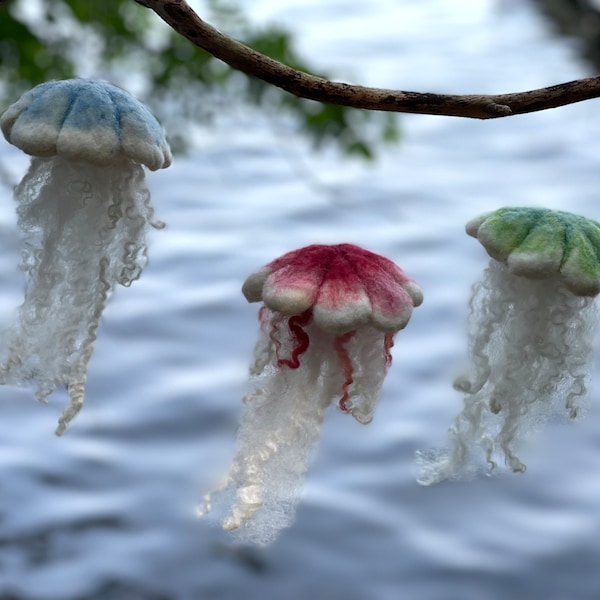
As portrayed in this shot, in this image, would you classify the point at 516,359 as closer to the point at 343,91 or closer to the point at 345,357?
the point at 345,357

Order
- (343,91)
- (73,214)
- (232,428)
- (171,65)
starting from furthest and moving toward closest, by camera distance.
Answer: (171,65)
(232,428)
(73,214)
(343,91)

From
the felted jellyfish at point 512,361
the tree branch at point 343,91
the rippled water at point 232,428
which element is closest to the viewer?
the tree branch at point 343,91

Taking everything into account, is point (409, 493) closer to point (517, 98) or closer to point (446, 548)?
point (446, 548)

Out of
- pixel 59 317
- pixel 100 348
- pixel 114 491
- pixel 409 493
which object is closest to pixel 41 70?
pixel 100 348

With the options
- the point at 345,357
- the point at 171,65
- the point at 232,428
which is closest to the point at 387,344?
the point at 345,357

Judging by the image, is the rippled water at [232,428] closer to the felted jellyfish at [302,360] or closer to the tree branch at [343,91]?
the felted jellyfish at [302,360]

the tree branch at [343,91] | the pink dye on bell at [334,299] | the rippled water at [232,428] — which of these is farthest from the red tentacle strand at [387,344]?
the rippled water at [232,428]

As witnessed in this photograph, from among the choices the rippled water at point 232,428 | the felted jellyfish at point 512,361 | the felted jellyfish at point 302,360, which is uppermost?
the rippled water at point 232,428

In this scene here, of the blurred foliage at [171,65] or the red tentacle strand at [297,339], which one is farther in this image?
the blurred foliage at [171,65]

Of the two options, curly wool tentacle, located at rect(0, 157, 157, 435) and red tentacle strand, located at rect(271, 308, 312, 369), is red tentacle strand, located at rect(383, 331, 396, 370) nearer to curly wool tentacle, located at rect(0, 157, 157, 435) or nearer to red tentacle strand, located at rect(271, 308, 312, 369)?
red tentacle strand, located at rect(271, 308, 312, 369)
